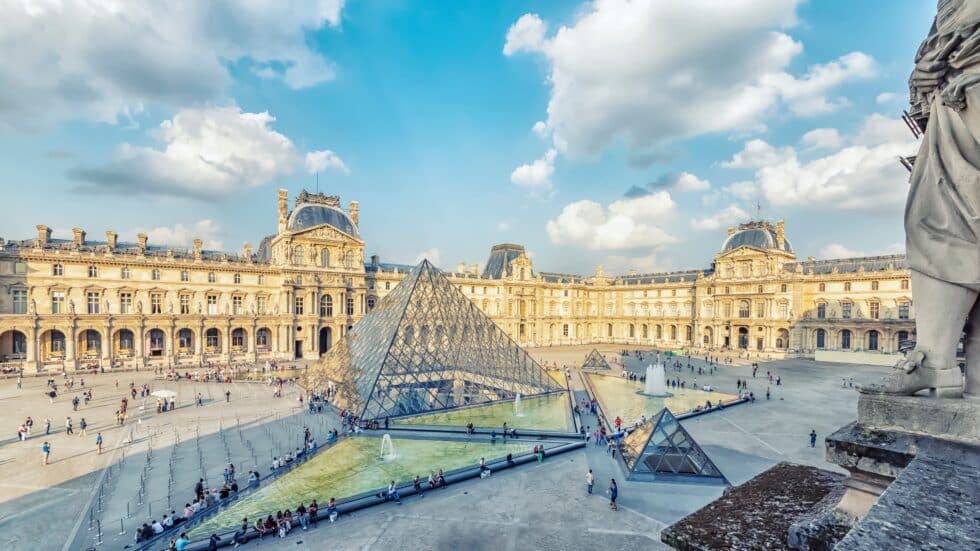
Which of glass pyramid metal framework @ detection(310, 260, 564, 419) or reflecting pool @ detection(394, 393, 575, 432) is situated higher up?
glass pyramid metal framework @ detection(310, 260, 564, 419)

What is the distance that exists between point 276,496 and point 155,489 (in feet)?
12.4

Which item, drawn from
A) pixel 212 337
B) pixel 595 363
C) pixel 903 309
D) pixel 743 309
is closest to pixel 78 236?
pixel 212 337

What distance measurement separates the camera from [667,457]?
589 inches

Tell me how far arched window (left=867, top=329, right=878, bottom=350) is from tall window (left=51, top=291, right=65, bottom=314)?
7006 centimetres

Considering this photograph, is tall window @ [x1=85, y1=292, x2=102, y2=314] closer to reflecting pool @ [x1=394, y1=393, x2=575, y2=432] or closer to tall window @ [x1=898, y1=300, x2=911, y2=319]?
reflecting pool @ [x1=394, y1=393, x2=575, y2=432]

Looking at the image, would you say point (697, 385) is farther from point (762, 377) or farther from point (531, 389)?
point (531, 389)

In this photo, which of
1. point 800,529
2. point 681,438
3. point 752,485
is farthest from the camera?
point 681,438

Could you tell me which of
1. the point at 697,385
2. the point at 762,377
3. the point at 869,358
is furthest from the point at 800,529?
the point at 869,358

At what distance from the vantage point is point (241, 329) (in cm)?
4116

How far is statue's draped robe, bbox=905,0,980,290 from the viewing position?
8.19ft

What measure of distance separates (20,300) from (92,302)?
3.86 meters

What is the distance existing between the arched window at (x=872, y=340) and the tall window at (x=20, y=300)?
7181 cm

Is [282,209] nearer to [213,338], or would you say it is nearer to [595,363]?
[213,338]

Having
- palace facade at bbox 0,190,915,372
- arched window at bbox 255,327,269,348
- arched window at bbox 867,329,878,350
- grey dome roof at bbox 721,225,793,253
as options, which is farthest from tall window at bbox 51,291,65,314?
arched window at bbox 867,329,878,350
